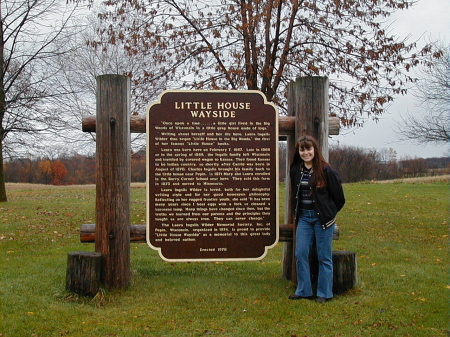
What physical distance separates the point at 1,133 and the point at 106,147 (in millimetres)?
12730

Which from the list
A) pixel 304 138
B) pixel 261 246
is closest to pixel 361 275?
pixel 261 246

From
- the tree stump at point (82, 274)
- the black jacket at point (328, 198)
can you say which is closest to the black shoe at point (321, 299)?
the black jacket at point (328, 198)

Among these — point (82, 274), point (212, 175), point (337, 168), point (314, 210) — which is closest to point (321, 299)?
point (314, 210)

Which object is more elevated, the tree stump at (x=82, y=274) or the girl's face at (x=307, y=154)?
the girl's face at (x=307, y=154)

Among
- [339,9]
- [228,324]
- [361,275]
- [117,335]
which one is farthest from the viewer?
[339,9]

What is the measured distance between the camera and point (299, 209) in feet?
19.4

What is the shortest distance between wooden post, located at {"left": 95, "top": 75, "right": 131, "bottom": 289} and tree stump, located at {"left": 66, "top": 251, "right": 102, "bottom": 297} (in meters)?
0.21

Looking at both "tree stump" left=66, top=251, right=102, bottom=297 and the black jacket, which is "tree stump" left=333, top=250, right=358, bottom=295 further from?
"tree stump" left=66, top=251, right=102, bottom=297

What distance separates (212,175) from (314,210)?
4.21ft

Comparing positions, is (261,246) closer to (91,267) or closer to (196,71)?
(91,267)

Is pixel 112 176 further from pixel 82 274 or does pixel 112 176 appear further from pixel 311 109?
pixel 311 109

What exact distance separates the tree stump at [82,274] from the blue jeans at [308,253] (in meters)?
2.40

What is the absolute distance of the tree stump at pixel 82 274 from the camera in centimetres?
593

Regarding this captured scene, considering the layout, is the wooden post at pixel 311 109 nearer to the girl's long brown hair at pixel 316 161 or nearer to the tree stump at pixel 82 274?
the girl's long brown hair at pixel 316 161
